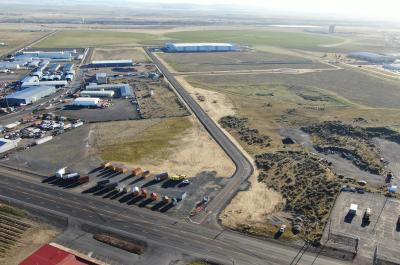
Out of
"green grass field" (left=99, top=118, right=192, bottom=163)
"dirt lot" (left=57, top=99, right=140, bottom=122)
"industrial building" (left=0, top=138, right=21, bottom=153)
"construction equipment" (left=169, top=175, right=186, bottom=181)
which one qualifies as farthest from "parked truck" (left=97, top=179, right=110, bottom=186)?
"dirt lot" (left=57, top=99, right=140, bottom=122)

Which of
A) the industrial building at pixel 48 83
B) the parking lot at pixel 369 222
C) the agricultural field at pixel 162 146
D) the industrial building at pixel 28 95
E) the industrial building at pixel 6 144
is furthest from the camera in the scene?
the industrial building at pixel 48 83

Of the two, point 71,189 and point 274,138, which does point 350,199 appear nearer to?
point 274,138

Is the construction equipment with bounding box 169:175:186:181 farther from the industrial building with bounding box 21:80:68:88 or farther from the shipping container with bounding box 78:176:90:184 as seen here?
the industrial building with bounding box 21:80:68:88

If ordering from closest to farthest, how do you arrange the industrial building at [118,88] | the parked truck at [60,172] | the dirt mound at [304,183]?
the dirt mound at [304,183] < the parked truck at [60,172] < the industrial building at [118,88]

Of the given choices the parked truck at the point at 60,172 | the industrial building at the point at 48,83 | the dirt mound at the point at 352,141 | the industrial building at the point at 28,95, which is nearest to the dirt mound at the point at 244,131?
the dirt mound at the point at 352,141

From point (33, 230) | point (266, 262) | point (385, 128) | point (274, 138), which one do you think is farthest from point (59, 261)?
point (385, 128)

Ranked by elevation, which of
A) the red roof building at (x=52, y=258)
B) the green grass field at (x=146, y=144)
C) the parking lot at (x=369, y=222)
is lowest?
the red roof building at (x=52, y=258)

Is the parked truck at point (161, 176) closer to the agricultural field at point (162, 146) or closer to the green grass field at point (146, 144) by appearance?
the agricultural field at point (162, 146)
